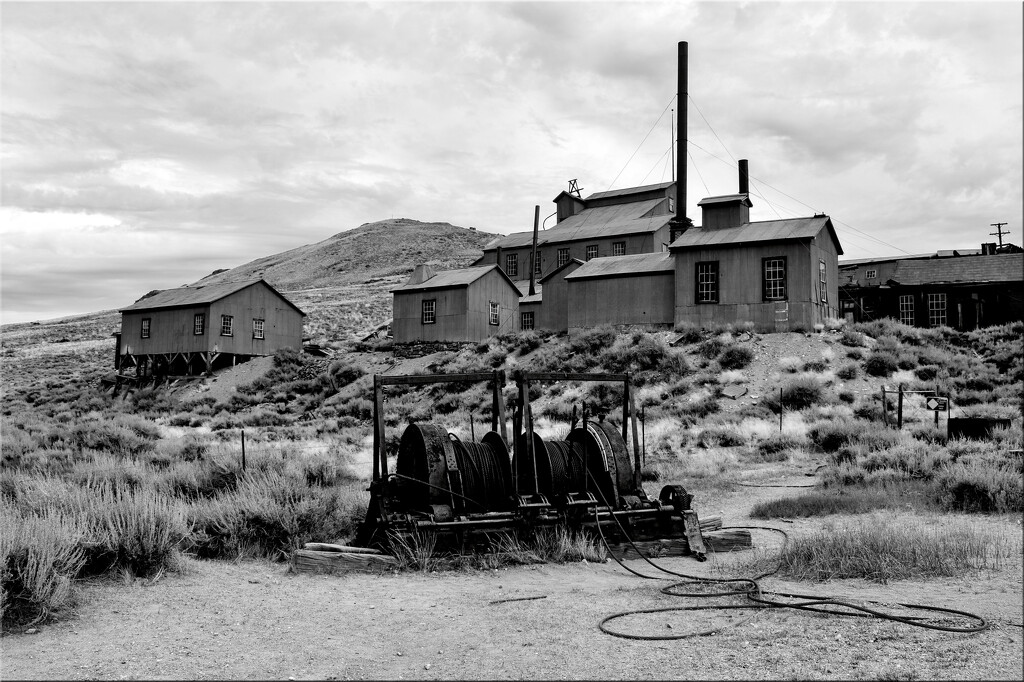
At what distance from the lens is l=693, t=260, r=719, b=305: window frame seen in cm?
3434

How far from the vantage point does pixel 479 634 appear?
22.0 ft

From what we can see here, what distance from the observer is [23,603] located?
22.7ft

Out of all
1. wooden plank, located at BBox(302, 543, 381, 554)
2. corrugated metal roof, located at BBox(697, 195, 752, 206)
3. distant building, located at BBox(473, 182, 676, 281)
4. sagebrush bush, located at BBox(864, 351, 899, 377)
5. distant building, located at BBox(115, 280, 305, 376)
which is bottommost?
wooden plank, located at BBox(302, 543, 381, 554)

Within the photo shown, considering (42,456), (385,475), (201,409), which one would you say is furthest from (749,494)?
(201,409)

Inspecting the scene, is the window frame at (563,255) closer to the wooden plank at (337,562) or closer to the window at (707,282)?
the window at (707,282)

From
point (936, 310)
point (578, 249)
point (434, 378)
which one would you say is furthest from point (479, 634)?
point (578, 249)

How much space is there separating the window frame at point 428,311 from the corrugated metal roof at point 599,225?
36.4 ft

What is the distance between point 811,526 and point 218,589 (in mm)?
7498

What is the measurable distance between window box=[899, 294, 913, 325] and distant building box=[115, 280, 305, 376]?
32837 millimetres

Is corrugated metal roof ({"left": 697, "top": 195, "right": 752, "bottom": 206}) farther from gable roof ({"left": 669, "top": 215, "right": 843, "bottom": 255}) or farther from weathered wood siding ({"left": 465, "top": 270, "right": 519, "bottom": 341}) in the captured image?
weathered wood siding ({"left": 465, "top": 270, "right": 519, "bottom": 341})

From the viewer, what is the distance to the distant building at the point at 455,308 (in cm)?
4334

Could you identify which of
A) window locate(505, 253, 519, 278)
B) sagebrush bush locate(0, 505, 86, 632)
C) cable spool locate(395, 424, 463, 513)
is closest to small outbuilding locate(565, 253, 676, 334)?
window locate(505, 253, 519, 278)

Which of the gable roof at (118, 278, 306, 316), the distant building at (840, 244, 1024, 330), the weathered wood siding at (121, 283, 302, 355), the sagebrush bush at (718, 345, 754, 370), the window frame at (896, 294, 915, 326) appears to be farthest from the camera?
the gable roof at (118, 278, 306, 316)

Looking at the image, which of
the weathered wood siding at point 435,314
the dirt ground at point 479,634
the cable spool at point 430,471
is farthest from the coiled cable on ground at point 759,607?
the weathered wood siding at point 435,314
